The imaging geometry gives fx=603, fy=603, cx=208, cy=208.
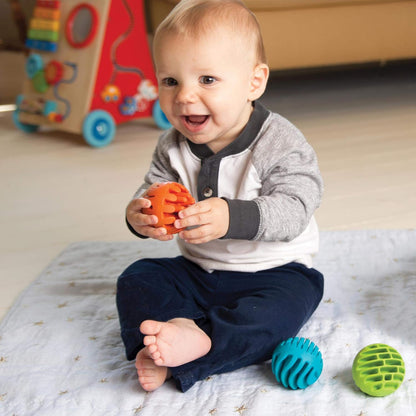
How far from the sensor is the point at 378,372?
2.08 feet

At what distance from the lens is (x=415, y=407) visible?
2.05ft

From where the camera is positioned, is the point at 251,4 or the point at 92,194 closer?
the point at 92,194

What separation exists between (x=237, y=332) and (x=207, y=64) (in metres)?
0.31

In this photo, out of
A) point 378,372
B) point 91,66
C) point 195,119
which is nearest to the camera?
point 378,372

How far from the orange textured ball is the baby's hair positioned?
0.18 m

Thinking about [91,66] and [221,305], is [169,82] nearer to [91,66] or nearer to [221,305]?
[221,305]

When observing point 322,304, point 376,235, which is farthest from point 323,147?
point 322,304

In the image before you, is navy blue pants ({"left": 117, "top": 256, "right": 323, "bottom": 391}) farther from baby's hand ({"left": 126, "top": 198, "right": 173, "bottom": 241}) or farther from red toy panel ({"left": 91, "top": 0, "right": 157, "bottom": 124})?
→ red toy panel ({"left": 91, "top": 0, "right": 157, "bottom": 124})

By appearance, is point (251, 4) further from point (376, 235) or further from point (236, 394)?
point (236, 394)

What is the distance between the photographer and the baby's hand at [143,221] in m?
0.68

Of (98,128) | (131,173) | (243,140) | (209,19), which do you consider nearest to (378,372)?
(243,140)

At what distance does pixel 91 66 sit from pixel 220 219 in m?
1.17

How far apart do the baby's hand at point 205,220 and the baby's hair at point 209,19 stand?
0.65 feet

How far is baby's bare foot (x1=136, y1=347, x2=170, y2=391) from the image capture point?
67 cm
